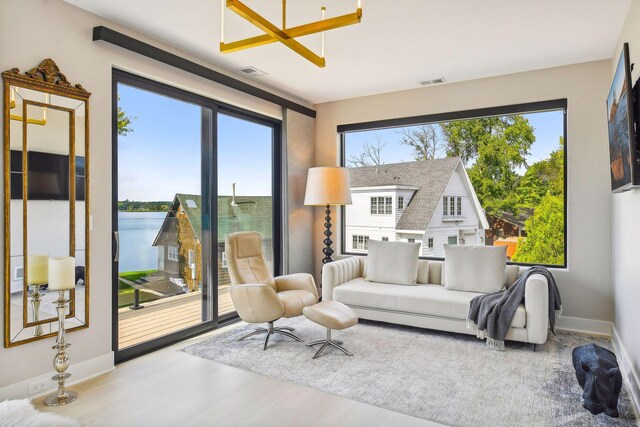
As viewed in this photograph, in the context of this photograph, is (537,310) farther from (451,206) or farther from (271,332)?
(271,332)

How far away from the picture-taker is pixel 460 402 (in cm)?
267

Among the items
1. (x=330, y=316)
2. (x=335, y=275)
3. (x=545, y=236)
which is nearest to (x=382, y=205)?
(x=335, y=275)

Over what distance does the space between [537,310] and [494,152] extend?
203cm

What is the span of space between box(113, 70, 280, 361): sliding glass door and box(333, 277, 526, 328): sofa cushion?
1.43 meters

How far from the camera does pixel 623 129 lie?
8.36ft

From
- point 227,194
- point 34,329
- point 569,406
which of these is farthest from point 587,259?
point 34,329

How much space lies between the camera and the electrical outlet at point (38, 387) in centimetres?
274

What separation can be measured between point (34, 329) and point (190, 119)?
230cm

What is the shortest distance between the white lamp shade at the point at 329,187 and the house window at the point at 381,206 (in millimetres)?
662

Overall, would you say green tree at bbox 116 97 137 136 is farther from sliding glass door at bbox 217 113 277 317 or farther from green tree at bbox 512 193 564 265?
green tree at bbox 512 193 564 265

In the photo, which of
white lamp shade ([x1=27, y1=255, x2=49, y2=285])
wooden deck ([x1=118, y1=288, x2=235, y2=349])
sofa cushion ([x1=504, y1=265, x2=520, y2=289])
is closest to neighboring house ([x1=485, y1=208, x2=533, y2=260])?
sofa cushion ([x1=504, y1=265, x2=520, y2=289])

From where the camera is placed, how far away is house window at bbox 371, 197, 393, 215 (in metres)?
5.47

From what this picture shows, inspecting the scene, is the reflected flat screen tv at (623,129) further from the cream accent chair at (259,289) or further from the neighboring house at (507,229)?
the cream accent chair at (259,289)

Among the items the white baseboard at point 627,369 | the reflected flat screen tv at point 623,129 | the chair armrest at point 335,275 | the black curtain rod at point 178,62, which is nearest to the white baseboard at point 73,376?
the chair armrest at point 335,275
